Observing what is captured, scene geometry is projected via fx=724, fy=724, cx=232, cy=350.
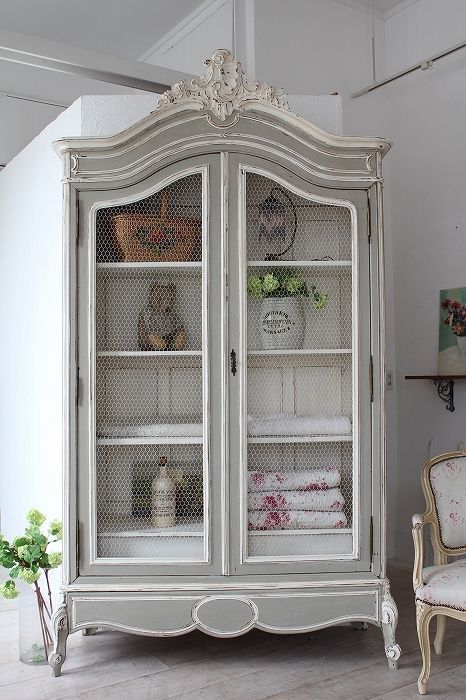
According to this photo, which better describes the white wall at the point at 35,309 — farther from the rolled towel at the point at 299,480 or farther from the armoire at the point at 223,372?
the rolled towel at the point at 299,480

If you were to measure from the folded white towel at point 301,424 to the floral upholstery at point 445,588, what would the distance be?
0.61 meters

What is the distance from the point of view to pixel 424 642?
2.56 meters

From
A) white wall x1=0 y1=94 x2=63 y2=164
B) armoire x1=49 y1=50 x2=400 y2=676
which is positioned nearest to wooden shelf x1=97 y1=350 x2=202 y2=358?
armoire x1=49 y1=50 x2=400 y2=676

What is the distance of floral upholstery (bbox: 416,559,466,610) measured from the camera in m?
2.51

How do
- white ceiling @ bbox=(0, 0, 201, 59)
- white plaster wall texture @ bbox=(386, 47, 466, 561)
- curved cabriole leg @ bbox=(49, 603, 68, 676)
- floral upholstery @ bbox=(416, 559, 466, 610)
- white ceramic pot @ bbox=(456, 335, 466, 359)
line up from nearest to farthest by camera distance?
floral upholstery @ bbox=(416, 559, 466, 610) < curved cabriole leg @ bbox=(49, 603, 68, 676) < white ceramic pot @ bbox=(456, 335, 466, 359) < white plaster wall texture @ bbox=(386, 47, 466, 561) < white ceiling @ bbox=(0, 0, 201, 59)

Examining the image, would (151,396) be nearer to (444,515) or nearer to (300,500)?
(300,500)

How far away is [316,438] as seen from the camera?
2.78 meters

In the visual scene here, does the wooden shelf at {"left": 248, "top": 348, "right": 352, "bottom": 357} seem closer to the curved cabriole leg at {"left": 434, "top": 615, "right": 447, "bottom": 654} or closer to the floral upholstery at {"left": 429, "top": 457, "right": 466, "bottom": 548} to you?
the floral upholstery at {"left": 429, "top": 457, "right": 466, "bottom": 548}

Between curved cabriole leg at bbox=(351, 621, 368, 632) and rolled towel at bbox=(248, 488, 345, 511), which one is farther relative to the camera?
curved cabriole leg at bbox=(351, 621, 368, 632)

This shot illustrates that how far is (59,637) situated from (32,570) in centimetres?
27

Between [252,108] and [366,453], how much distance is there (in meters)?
1.37

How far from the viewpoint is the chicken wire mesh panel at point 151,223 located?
8.98 ft

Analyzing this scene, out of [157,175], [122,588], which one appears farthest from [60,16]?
[122,588]

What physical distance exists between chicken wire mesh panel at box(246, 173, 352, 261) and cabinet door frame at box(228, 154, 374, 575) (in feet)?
0.10
